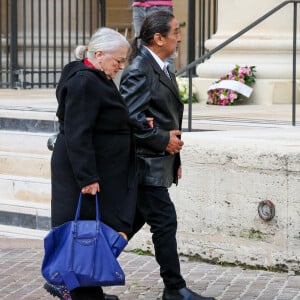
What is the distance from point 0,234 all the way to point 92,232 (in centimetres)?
371

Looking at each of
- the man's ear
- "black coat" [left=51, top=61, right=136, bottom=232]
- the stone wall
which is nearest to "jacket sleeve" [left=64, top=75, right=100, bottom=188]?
"black coat" [left=51, top=61, right=136, bottom=232]

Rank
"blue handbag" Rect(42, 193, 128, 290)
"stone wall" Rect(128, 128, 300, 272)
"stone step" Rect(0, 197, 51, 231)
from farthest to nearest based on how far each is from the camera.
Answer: "stone step" Rect(0, 197, 51, 231) → "stone wall" Rect(128, 128, 300, 272) → "blue handbag" Rect(42, 193, 128, 290)

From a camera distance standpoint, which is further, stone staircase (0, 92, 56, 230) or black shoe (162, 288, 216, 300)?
stone staircase (0, 92, 56, 230)

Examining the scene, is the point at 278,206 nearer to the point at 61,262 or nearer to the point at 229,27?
the point at 61,262

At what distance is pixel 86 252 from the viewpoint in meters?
5.56

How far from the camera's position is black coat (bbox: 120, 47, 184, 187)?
6.37 m

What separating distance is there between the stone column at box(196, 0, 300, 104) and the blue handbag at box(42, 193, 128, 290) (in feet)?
20.1

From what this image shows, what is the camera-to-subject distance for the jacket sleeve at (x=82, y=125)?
558 cm

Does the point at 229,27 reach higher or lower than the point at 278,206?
higher

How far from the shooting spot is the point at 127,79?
21.3 ft

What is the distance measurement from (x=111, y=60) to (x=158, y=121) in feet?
2.69

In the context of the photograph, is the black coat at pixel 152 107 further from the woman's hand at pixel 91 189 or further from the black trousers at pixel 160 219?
the woman's hand at pixel 91 189

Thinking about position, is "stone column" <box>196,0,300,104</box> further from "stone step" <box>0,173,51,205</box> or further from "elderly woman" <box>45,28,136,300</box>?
"elderly woman" <box>45,28,136,300</box>

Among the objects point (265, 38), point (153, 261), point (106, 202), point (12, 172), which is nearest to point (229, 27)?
point (265, 38)
